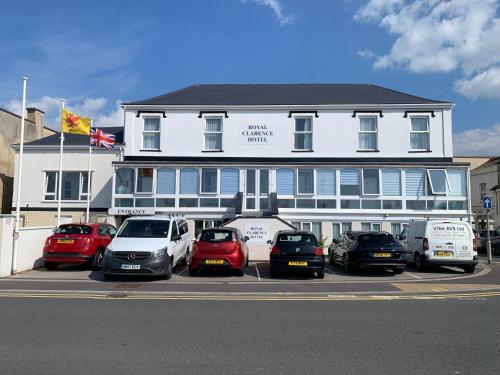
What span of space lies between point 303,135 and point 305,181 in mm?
3102

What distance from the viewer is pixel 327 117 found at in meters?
24.5

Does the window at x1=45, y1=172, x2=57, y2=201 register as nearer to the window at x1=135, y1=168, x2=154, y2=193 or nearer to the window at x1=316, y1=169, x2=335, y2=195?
the window at x1=135, y1=168, x2=154, y2=193

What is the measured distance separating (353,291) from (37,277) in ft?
31.6

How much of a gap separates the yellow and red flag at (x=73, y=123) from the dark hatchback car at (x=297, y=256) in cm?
1138

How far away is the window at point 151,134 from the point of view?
979 inches

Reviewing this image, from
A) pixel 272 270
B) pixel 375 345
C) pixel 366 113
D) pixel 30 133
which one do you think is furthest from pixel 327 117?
pixel 30 133

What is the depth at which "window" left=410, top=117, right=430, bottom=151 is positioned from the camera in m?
24.2

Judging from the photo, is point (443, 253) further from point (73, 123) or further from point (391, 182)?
point (73, 123)

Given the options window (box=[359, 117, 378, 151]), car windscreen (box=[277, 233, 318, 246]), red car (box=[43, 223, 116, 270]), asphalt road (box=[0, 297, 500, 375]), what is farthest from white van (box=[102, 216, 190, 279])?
window (box=[359, 117, 378, 151])

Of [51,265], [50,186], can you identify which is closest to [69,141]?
[50,186]

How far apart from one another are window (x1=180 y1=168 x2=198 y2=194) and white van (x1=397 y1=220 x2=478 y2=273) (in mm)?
11504

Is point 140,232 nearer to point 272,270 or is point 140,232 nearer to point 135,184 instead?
point 272,270

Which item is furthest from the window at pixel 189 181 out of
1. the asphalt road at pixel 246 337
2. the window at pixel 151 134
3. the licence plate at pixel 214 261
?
the asphalt road at pixel 246 337

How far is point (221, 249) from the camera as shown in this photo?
13914mm
